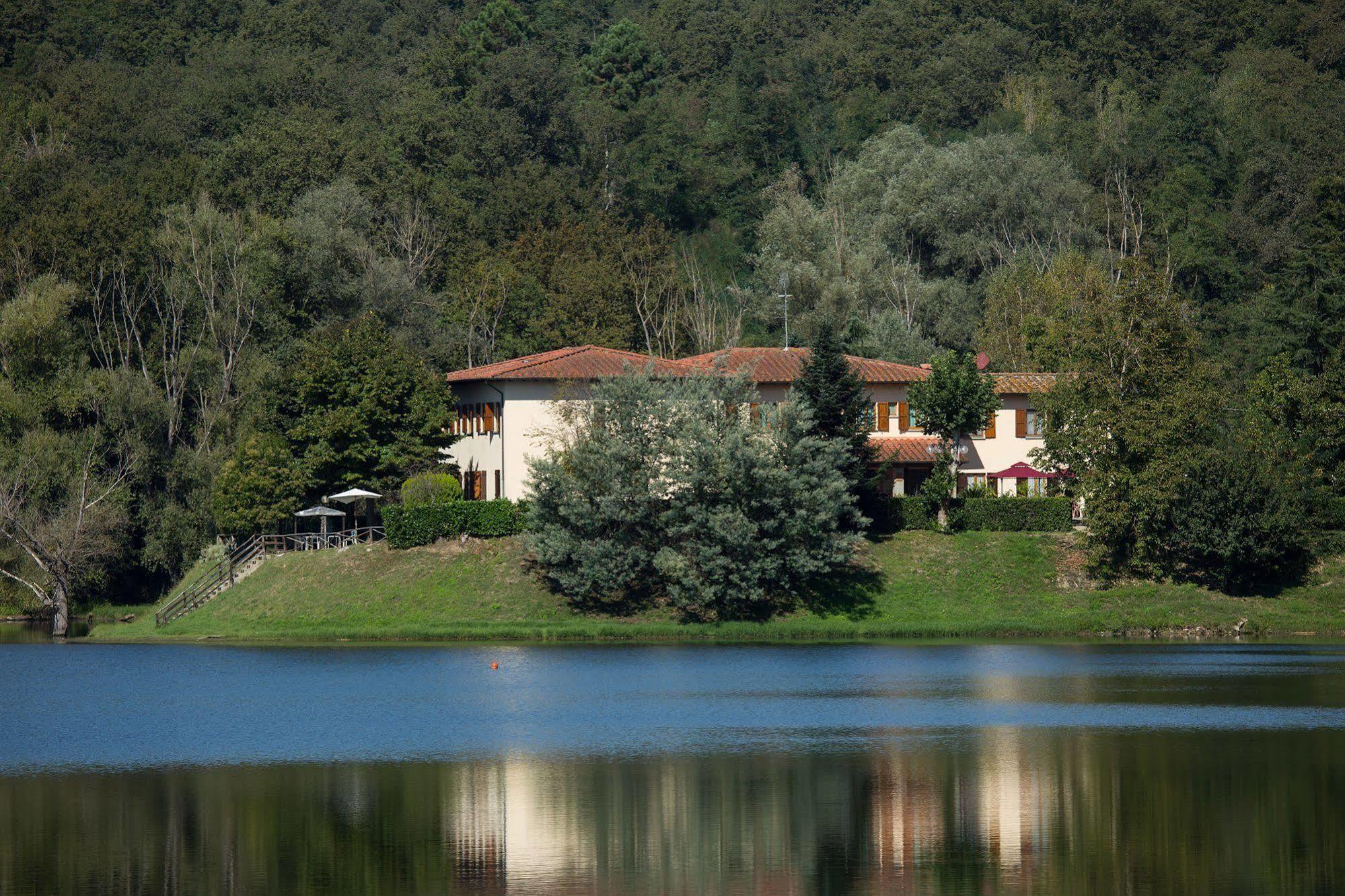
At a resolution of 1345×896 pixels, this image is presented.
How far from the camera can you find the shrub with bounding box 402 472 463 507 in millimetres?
75312

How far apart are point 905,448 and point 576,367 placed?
52.2ft

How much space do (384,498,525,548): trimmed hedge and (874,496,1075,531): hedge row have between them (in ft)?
53.2

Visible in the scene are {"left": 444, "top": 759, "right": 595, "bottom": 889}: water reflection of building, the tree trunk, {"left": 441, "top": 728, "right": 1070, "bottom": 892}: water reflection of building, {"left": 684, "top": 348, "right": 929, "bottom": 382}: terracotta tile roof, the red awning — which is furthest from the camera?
the red awning

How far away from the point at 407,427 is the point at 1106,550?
104 ft

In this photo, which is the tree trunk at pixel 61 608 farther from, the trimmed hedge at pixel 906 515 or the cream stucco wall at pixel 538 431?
the trimmed hedge at pixel 906 515

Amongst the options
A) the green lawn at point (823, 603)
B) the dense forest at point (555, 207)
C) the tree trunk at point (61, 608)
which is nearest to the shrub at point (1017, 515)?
the green lawn at point (823, 603)

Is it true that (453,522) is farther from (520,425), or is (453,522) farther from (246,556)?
(246,556)

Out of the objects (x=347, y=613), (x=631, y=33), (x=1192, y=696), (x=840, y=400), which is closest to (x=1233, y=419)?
(x=840, y=400)

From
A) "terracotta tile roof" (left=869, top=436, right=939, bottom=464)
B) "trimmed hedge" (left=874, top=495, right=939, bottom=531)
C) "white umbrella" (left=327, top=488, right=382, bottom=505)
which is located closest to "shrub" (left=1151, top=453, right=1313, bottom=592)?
"trimmed hedge" (left=874, top=495, right=939, bottom=531)

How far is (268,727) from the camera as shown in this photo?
4159 centimetres

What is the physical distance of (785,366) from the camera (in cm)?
8094

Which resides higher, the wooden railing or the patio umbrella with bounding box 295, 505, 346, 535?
the patio umbrella with bounding box 295, 505, 346, 535

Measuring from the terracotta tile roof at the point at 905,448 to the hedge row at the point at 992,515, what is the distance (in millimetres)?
2978

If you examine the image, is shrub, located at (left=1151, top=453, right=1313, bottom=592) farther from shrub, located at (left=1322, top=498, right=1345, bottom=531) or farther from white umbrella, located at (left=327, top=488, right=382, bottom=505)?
white umbrella, located at (left=327, top=488, right=382, bottom=505)
